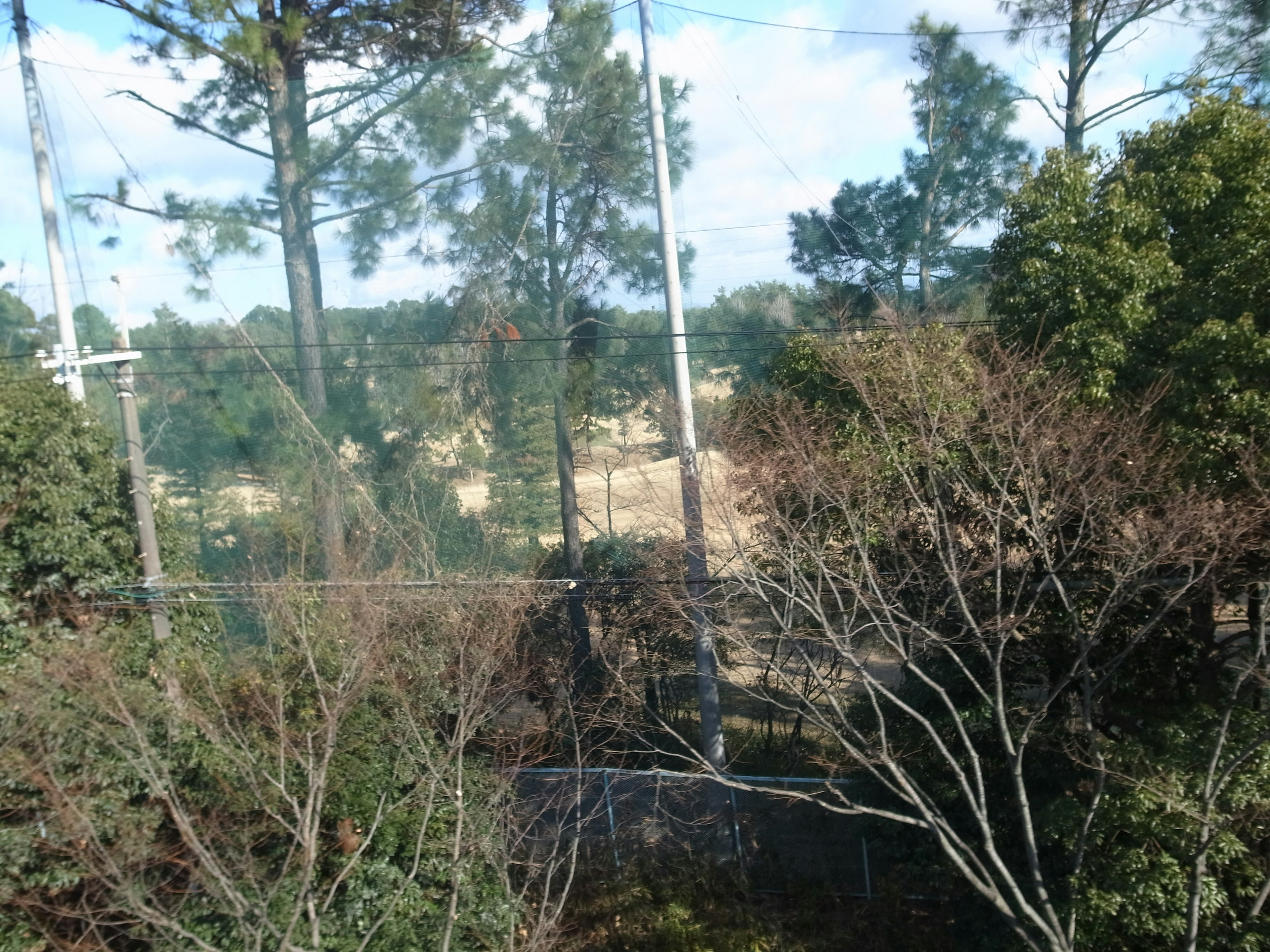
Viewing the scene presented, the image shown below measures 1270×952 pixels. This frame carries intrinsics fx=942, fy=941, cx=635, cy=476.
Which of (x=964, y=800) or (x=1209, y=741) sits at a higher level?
(x=1209, y=741)

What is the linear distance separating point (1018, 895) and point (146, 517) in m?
9.21

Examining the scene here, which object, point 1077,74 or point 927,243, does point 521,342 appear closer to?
point 927,243

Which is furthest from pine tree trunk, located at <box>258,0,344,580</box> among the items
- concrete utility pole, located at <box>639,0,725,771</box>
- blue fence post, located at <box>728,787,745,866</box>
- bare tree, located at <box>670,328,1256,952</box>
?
blue fence post, located at <box>728,787,745,866</box>

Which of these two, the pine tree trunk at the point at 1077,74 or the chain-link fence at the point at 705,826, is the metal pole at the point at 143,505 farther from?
the pine tree trunk at the point at 1077,74

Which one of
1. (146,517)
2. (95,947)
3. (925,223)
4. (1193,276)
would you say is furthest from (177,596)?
(1193,276)

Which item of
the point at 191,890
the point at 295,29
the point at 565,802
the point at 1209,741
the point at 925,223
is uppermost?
the point at 295,29

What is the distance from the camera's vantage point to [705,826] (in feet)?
34.2

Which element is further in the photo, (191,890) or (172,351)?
(172,351)

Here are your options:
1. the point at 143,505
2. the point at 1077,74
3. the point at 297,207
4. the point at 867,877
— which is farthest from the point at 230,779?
the point at 1077,74

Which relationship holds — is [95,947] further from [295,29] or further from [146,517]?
[295,29]

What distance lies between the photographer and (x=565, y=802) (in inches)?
406

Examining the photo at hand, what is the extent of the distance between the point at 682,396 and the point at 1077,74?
237 inches

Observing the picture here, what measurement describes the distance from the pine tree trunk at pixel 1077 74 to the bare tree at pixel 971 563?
3.85 m

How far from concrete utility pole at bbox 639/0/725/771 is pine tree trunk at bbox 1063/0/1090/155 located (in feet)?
15.4
